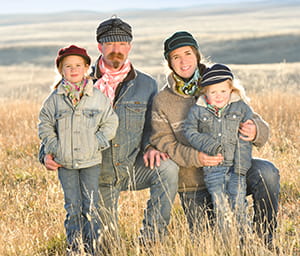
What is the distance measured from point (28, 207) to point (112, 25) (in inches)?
83.6

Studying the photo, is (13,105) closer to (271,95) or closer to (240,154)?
(271,95)

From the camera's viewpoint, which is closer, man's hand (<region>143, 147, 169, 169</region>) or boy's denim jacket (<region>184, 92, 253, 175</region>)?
boy's denim jacket (<region>184, 92, 253, 175</region>)

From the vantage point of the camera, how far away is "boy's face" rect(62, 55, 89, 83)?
14.7ft

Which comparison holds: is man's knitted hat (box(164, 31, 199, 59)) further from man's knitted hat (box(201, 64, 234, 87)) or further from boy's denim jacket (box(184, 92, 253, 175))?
boy's denim jacket (box(184, 92, 253, 175))

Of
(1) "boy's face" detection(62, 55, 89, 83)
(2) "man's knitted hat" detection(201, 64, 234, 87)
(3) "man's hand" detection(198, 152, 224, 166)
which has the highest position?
(1) "boy's face" detection(62, 55, 89, 83)

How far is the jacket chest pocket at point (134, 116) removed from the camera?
4.95m

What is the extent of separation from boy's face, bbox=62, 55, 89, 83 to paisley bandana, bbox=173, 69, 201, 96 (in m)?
0.90

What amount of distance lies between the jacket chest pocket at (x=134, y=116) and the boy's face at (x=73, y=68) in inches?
25.4

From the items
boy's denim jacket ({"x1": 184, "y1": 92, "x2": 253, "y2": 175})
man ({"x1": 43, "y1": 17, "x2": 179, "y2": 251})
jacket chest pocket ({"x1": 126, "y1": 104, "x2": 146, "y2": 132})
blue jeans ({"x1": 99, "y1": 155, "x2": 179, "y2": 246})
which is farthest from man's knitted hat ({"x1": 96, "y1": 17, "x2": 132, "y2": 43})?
blue jeans ({"x1": 99, "y1": 155, "x2": 179, "y2": 246})

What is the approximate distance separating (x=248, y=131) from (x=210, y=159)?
40cm

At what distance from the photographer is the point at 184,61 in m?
4.80

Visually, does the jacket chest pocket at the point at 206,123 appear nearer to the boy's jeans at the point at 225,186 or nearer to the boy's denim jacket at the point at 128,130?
the boy's jeans at the point at 225,186

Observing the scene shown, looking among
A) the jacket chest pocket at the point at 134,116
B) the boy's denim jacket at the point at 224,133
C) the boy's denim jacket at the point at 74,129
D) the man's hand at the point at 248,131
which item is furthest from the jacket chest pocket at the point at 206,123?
the boy's denim jacket at the point at 74,129

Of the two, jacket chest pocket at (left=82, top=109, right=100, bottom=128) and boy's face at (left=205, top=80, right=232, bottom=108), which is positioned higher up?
boy's face at (left=205, top=80, right=232, bottom=108)
